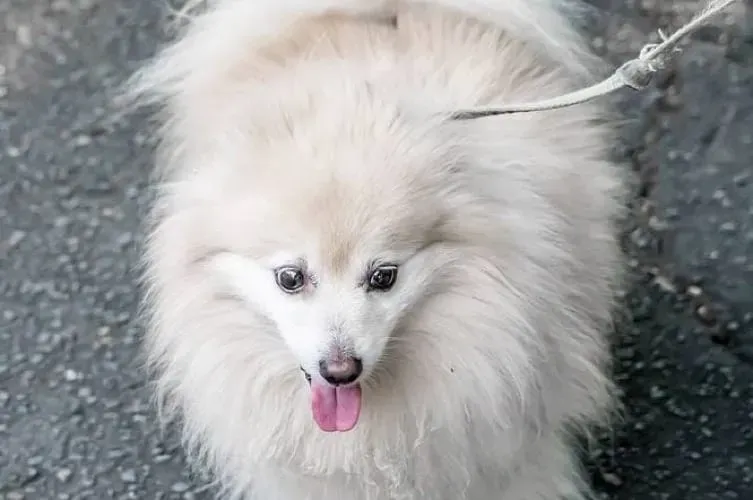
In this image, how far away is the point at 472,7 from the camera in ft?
6.06

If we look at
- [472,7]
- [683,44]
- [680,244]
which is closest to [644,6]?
[683,44]

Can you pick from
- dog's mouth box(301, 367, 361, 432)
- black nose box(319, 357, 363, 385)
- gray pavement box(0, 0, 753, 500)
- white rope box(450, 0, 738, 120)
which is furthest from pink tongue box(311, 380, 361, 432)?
gray pavement box(0, 0, 753, 500)

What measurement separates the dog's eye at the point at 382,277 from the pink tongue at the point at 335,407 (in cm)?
16

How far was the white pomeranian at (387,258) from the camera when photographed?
1483 millimetres

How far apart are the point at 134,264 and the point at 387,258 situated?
1.14 metres

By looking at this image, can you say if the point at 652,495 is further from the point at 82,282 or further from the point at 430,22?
the point at 82,282

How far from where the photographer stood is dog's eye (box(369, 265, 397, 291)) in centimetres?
148

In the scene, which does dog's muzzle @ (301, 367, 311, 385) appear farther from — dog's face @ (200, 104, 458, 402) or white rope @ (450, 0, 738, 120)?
white rope @ (450, 0, 738, 120)

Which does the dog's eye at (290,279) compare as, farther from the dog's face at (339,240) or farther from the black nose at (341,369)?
the black nose at (341,369)

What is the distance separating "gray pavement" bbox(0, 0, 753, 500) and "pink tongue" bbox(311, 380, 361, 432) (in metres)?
0.64

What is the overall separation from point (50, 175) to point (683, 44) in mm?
1547

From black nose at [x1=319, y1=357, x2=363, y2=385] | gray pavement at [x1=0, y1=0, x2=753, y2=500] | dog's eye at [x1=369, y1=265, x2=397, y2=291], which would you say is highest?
dog's eye at [x1=369, y1=265, x2=397, y2=291]

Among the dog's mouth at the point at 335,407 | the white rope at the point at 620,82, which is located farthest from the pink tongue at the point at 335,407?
the white rope at the point at 620,82

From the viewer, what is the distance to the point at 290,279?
4.88 feet
